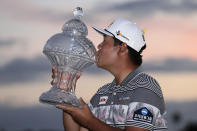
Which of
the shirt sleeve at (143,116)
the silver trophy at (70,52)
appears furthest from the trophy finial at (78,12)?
the shirt sleeve at (143,116)

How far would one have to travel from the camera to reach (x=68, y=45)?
756 cm

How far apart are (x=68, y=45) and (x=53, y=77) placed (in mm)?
519

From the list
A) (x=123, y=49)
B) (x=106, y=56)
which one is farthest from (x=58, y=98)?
(x=123, y=49)

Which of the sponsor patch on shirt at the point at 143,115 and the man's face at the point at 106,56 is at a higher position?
the man's face at the point at 106,56

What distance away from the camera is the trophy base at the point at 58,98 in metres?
6.94

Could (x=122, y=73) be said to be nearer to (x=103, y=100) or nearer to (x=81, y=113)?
(x=103, y=100)

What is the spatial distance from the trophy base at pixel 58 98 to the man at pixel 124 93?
0.25 metres

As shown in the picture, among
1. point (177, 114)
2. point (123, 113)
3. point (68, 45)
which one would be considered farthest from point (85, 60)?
point (177, 114)

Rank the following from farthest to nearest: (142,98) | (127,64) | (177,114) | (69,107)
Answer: (177,114)
(127,64)
(142,98)
(69,107)

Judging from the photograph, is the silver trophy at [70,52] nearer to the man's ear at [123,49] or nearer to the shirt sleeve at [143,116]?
the man's ear at [123,49]

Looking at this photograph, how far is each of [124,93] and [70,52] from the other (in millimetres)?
983

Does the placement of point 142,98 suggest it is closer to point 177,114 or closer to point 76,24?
point 76,24

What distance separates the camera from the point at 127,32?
776 cm

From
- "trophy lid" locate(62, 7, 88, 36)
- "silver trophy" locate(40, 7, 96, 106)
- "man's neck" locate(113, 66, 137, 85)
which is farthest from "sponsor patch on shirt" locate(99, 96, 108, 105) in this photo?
"trophy lid" locate(62, 7, 88, 36)
